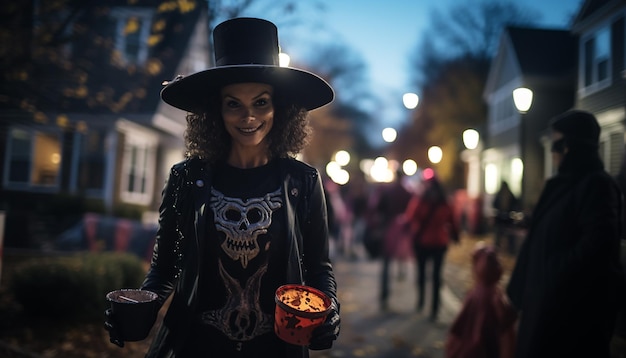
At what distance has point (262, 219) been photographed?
83.0 inches

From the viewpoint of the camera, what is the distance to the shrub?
5711 millimetres

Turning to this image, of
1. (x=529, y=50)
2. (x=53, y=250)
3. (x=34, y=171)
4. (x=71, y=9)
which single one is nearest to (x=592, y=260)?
(x=71, y=9)

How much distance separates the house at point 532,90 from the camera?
782 inches

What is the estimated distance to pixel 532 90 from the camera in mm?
18422

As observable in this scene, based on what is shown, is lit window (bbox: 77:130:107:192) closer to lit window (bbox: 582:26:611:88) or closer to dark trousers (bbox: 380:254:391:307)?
dark trousers (bbox: 380:254:391:307)

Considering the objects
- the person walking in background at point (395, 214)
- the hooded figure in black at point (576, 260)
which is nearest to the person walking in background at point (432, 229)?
the person walking in background at point (395, 214)

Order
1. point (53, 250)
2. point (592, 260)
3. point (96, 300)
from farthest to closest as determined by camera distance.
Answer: point (53, 250) → point (96, 300) → point (592, 260)

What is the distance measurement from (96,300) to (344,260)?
7943 millimetres

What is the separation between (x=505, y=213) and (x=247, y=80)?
3.98m

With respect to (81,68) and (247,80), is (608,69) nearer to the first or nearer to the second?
(247,80)

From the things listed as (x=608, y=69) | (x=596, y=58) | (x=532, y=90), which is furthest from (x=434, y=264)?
(x=532, y=90)

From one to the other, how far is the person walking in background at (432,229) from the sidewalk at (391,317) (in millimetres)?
471

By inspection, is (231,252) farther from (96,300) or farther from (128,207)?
(128,207)

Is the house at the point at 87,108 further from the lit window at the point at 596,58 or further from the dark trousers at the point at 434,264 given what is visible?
the lit window at the point at 596,58
